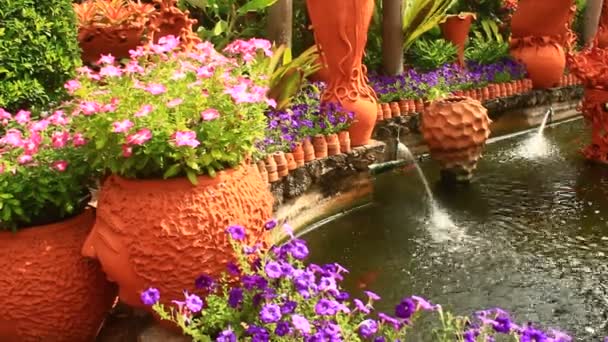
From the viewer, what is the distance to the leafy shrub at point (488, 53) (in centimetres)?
767

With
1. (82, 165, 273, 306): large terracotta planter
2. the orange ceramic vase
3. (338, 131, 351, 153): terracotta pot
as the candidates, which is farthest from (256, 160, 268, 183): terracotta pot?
(82, 165, 273, 306): large terracotta planter

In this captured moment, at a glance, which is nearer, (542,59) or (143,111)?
(143,111)

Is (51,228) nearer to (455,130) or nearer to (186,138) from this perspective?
(186,138)

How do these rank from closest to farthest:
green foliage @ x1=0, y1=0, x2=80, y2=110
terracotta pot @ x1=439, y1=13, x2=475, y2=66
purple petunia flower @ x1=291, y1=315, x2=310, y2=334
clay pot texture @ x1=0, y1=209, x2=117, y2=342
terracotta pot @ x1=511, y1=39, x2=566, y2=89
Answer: purple petunia flower @ x1=291, y1=315, x2=310, y2=334, clay pot texture @ x1=0, y1=209, x2=117, y2=342, green foliage @ x1=0, y1=0, x2=80, y2=110, terracotta pot @ x1=439, y1=13, x2=475, y2=66, terracotta pot @ x1=511, y1=39, x2=566, y2=89

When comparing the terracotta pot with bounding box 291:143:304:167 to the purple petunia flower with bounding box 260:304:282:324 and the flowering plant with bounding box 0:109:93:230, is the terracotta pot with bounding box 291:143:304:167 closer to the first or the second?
the flowering plant with bounding box 0:109:93:230

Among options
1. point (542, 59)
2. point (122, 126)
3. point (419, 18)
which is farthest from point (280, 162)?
point (542, 59)

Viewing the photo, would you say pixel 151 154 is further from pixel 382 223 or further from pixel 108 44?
pixel 108 44

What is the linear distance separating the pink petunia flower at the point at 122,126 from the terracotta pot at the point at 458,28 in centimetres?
573

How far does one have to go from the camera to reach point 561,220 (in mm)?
4195

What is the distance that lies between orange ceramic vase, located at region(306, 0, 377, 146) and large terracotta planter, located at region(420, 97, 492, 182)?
62cm

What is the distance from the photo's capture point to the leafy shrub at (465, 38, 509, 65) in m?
7.67

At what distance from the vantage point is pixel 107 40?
4.64m

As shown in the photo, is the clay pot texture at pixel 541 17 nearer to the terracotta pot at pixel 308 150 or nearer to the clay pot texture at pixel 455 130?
the clay pot texture at pixel 455 130

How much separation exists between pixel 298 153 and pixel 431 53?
3.50 metres
